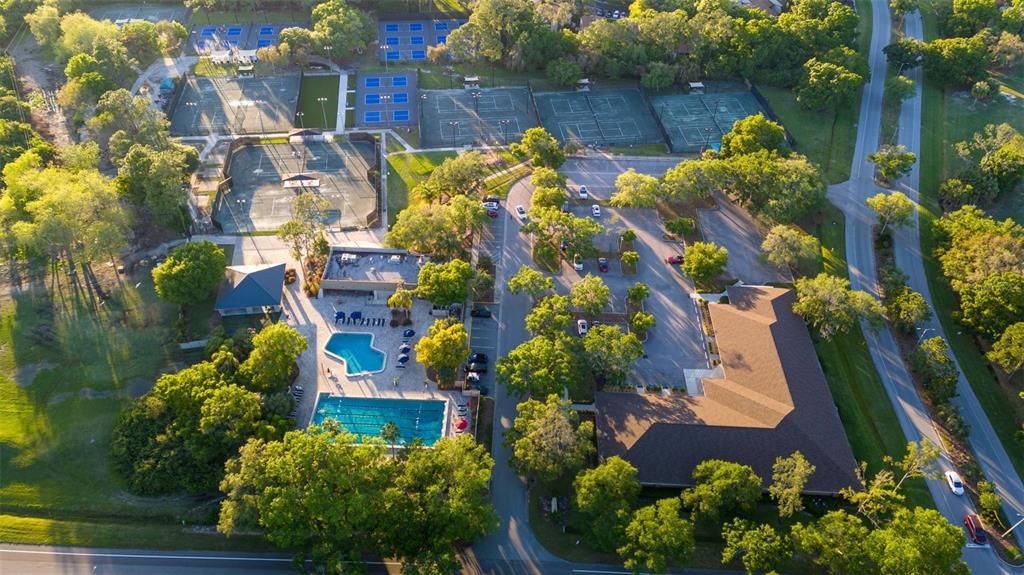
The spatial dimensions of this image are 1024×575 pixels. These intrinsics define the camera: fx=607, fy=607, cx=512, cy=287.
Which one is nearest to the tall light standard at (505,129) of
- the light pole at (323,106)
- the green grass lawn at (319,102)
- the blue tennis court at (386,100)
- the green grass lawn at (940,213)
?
the blue tennis court at (386,100)

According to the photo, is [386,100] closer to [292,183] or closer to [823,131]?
[292,183]

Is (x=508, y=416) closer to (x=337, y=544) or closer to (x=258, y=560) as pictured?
(x=337, y=544)

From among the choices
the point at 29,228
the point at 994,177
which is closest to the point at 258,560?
the point at 29,228

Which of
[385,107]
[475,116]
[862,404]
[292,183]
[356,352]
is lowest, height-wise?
[356,352]

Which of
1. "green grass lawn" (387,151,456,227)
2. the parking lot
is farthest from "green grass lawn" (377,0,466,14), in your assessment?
the parking lot

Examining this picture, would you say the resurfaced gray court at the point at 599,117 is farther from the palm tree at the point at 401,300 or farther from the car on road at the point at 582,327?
the palm tree at the point at 401,300

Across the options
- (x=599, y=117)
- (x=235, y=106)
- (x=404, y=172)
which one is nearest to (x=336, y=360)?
(x=404, y=172)
